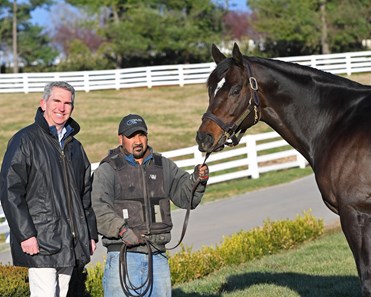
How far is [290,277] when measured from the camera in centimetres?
810

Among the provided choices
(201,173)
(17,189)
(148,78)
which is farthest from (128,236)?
(148,78)

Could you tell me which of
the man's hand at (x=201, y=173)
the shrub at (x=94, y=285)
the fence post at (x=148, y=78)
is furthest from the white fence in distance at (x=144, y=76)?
the man's hand at (x=201, y=173)

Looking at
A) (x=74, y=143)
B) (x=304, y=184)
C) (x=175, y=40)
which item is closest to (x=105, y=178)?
(x=74, y=143)

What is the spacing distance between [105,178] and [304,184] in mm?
11735

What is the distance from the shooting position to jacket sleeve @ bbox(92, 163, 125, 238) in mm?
5141

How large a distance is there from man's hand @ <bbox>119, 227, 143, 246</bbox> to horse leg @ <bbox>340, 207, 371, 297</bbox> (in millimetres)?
1505

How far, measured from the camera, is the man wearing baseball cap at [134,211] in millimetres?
5180

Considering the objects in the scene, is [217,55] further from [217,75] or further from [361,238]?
[361,238]

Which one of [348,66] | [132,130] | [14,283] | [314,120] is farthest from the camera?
[348,66]

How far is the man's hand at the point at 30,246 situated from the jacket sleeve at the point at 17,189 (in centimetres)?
3

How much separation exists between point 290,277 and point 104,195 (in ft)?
11.6

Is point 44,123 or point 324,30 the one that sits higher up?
point 324,30

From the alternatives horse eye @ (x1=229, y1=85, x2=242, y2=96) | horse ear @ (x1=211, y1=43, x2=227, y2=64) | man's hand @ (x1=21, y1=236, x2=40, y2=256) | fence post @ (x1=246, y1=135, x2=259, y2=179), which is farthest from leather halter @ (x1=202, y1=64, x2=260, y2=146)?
fence post @ (x1=246, y1=135, x2=259, y2=179)

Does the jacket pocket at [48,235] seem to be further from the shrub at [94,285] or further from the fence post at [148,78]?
the fence post at [148,78]
